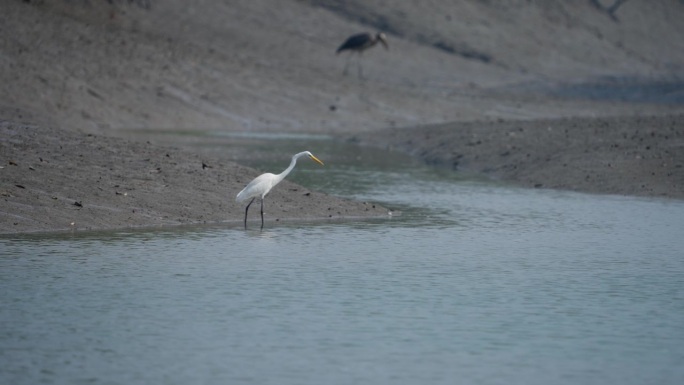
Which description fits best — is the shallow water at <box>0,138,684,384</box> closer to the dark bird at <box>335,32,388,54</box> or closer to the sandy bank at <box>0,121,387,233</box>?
the sandy bank at <box>0,121,387,233</box>

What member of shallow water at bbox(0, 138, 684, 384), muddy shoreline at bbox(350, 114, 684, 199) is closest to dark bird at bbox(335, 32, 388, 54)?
muddy shoreline at bbox(350, 114, 684, 199)

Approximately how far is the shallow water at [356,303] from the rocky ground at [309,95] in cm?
163

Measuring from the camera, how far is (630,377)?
8109 millimetres

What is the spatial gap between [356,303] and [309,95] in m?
23.7

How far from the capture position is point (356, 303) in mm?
10266

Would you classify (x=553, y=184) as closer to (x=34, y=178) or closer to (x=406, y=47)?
(x=34, y=178)

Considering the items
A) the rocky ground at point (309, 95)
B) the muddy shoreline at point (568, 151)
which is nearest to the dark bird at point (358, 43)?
the rocky ground at point (309, 95)

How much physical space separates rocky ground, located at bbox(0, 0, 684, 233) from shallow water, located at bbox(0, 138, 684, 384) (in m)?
1.63

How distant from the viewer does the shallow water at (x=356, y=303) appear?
8.24 m

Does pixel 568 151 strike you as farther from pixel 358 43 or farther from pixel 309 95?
pixel 358 43

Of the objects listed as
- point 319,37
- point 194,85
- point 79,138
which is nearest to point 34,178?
point 79,138

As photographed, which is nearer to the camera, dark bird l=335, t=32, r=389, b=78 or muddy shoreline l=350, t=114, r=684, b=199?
muddy shoreline l=350, t=114, r=684, b=199

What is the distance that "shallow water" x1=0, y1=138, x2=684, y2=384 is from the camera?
27.0ft

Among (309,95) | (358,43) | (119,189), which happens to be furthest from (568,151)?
(358,43)
